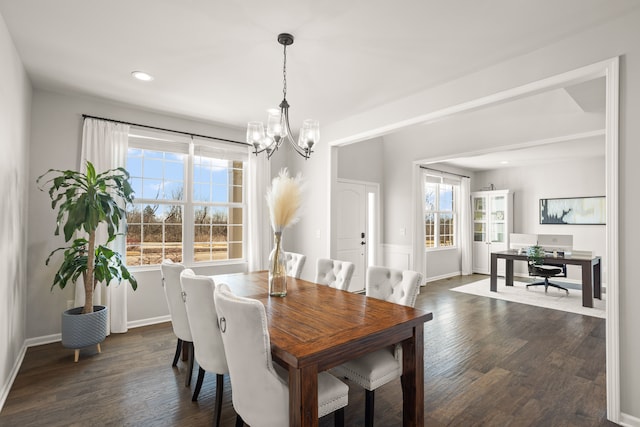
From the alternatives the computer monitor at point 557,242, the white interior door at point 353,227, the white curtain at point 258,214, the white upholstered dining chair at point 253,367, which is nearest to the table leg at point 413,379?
the white upholstered dining chair at point 253,367

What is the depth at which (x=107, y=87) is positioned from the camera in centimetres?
345

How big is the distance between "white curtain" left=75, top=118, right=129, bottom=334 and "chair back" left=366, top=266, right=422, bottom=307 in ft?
9.90

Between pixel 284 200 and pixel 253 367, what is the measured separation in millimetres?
1124

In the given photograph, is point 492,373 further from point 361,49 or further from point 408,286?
point 361,49

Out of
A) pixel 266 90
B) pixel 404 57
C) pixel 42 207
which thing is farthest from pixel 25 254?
pixel 404 57

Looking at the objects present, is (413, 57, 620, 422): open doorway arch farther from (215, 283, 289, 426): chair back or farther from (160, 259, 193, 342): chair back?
(160, 259, 193, 342): chair back

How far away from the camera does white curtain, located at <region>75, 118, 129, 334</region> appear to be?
370 cm

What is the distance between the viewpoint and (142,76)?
10.4ft

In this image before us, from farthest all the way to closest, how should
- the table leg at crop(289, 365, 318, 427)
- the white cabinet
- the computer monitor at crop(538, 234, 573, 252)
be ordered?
the white cabinet → the computer monitor at crop(538, 234, 573, 252) → the table leg at crop(289, 365, 318, 427)

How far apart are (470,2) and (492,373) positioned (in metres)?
2.91

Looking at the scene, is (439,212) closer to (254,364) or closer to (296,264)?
(296,264)

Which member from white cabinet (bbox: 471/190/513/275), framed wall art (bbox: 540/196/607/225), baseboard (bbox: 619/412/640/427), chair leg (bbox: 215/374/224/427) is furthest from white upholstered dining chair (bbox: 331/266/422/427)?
framed wall art (bbox: 540/196/607/225)

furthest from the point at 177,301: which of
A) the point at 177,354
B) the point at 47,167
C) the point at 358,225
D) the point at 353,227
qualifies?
the point at 358,225

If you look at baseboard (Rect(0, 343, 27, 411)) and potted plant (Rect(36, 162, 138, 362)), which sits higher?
potted plant (Rect(36, 162, 138, 362))
